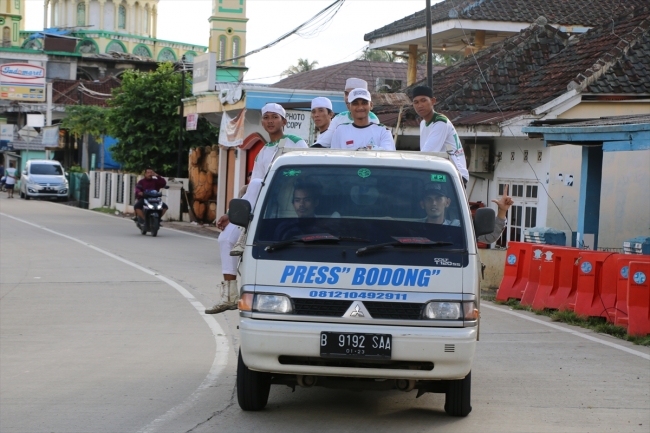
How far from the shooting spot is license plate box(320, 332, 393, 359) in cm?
613

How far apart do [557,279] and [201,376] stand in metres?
6.37

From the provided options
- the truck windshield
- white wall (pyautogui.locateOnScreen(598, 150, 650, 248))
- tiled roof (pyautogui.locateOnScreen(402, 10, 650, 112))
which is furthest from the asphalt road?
tiled roof (pyautogui.locateOnScreen(402, 10, 650, 112))

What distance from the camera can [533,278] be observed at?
1373 centimetres

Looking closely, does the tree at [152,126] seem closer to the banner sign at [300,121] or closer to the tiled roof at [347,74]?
the tiled roof at [347,74]

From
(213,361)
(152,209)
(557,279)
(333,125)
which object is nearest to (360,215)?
(333,125)

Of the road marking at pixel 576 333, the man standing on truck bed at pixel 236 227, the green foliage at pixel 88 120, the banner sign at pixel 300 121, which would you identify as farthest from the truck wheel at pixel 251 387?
the green foliage at pixel 88 120

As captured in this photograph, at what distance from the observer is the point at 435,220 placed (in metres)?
6.58

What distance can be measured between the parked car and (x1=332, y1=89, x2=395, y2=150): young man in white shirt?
42876mm

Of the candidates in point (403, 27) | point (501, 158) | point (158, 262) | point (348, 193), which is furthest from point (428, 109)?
point (403, 27)

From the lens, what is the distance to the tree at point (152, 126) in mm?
38625

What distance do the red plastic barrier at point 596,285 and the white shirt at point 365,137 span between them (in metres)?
4.93

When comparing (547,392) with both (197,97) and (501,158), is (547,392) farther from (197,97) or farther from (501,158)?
(197,97)

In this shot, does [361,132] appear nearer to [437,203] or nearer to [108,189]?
[437,203]

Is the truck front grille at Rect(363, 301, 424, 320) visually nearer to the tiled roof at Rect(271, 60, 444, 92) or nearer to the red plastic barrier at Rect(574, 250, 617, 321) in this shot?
the red plastic barrier at Rect(574, 250, 617, 321)
